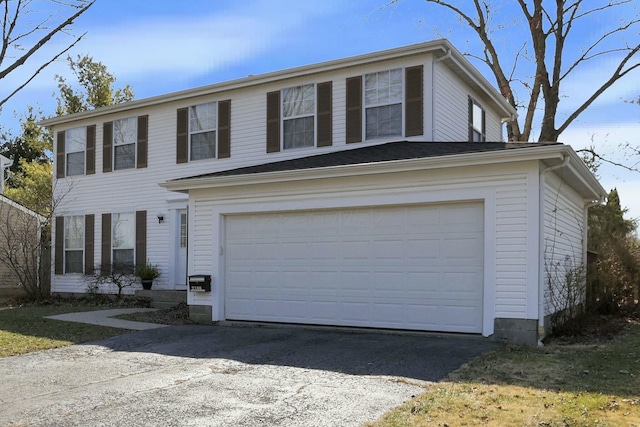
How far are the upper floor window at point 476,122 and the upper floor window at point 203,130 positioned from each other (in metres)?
6.39

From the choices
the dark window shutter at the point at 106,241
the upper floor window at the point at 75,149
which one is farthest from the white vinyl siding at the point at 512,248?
the upper floor window at the point at 75,149

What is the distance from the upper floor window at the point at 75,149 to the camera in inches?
705

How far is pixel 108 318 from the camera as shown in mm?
12484

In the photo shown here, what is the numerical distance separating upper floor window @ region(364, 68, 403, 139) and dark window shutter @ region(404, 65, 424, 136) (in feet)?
0.59

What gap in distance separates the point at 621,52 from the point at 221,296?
1692 cm

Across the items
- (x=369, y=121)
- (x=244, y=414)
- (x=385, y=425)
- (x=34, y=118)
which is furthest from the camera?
(x=34, y=118)

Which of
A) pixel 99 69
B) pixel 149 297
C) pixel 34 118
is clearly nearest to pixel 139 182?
pixel 149 297

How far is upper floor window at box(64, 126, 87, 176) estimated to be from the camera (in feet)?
58.7

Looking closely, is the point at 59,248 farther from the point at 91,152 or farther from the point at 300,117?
the point at 300,117

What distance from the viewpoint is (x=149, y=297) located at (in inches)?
601

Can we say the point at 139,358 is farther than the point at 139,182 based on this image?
No

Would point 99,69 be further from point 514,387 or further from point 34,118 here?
point 514,387

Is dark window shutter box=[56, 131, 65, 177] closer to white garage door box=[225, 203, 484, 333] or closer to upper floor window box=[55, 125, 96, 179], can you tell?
upper floor window box=[55, 125, 96, 179]

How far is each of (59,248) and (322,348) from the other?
12122mm
